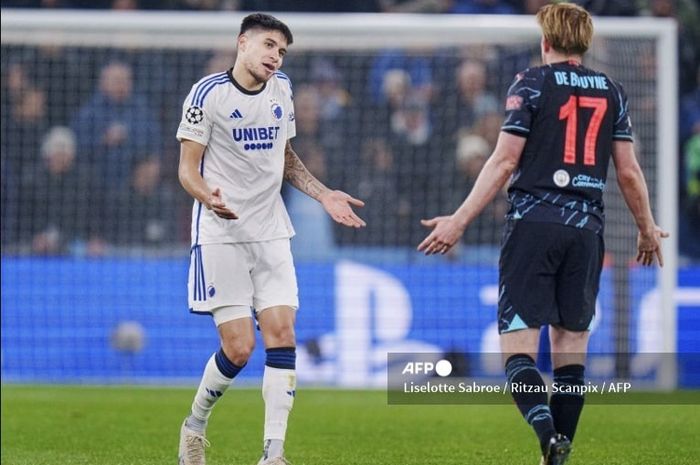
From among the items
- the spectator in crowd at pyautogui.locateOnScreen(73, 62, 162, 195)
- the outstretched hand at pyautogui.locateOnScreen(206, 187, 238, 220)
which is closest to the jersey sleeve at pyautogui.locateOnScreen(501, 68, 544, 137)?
the outstretched hand at pyautogui.locateOnScreen(206, 187, 238, 220)

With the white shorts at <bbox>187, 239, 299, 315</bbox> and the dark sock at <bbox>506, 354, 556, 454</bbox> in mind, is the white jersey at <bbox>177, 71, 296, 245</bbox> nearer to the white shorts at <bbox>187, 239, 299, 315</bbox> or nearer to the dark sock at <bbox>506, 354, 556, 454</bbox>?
the white shorts at <bbox>187, 239, 299, 315</bbox>

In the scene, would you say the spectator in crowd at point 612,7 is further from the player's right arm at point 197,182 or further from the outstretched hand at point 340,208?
the player's right arm at point 197,182

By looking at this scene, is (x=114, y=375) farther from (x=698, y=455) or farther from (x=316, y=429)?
(x=698, y=455)

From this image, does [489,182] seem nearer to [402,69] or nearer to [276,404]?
[276,404]

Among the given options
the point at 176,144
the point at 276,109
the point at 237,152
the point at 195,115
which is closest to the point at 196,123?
the point at 195,115

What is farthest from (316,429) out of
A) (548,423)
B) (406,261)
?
(406,261)

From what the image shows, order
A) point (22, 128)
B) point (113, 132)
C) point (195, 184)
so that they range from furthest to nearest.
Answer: point (113, 132) → point (22, 128) → point (195, 184)

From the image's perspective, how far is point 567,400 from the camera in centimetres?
692

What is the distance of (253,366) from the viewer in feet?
47.9

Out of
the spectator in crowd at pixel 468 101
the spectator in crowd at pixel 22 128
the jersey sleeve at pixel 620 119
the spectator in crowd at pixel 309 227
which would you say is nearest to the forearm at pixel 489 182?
the jersey sleeve at pixel 620 119

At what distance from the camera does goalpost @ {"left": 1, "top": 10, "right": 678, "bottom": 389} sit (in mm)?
14164

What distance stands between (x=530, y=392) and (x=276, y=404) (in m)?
1.27

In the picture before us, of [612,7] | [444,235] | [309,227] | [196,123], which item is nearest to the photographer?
[444,235]

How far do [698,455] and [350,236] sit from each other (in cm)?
785
